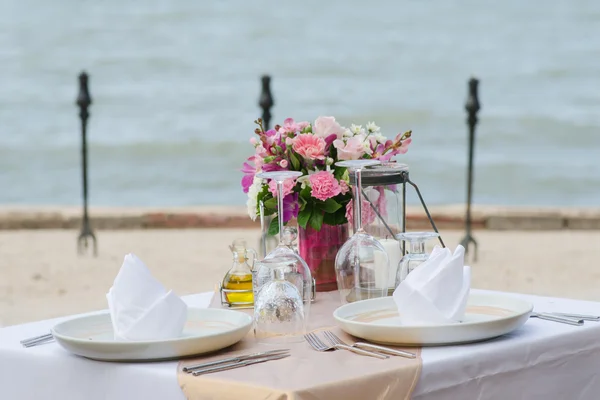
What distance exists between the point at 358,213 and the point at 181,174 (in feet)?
50.2

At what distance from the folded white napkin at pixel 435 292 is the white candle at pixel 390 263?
33 centimetres

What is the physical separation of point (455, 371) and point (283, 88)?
19.7 m

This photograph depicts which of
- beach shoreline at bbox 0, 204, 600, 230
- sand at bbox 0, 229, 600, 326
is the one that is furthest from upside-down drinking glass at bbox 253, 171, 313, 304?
beach shoreline at bbox 0, 204, 600, 230

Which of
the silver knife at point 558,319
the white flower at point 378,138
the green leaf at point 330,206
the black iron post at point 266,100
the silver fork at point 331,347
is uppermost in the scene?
the black iron post at point 266,100

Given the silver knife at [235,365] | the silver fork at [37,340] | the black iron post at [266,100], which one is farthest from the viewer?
the black iron post at [266,100]

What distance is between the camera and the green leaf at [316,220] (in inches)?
106

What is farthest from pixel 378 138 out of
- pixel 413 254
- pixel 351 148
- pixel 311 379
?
pixel 311 379

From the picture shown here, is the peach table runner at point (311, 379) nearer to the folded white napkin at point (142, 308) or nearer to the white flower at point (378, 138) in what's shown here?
the folded white napkin at point (142, 308)

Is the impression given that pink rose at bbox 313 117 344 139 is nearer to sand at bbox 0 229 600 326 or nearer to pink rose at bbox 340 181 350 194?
pink rose at bbox 340 181 350 194

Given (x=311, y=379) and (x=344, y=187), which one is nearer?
(x=311, y=379)

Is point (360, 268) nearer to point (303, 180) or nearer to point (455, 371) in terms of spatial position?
point (303, 180)

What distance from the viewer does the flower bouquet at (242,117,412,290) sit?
2668mm

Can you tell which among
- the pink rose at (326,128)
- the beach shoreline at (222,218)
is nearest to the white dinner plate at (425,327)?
the pink rose at (326,128)

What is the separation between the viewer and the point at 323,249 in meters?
2.76
